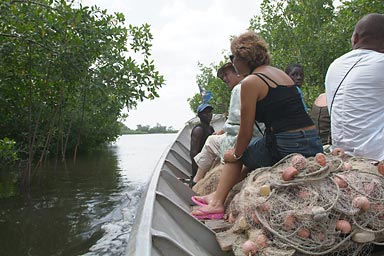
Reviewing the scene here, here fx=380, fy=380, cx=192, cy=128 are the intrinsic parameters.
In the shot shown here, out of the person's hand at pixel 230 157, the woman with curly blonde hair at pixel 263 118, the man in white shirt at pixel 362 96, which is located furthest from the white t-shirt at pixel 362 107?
the person's hand at pixel 230 157

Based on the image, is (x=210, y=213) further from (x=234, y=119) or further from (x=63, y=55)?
(x=63, y=55)

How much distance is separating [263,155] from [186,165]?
4.17 metres

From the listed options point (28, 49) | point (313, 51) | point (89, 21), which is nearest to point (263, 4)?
point (313, 51)

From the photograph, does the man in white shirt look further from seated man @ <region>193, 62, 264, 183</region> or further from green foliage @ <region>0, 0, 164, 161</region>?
green foliage @ <region>0, 0, 164, 161</region>

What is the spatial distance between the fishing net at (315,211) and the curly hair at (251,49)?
962 mm

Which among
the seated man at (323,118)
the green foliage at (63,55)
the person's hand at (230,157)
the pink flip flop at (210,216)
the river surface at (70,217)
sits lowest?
the river surface at (70,217)

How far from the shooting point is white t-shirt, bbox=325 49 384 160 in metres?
2.60

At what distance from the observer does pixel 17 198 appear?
10008 millimetres

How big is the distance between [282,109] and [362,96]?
546 millimetres

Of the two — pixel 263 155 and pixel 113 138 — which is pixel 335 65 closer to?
pixel 263 155

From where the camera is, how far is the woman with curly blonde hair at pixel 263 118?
273 centimetres

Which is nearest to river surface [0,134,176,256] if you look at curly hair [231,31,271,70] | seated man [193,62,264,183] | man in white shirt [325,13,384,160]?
seated man [193,62,264,183]

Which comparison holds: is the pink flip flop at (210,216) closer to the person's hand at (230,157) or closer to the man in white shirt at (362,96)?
the person's hand at (230,157)

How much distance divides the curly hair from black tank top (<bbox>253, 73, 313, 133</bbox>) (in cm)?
26
